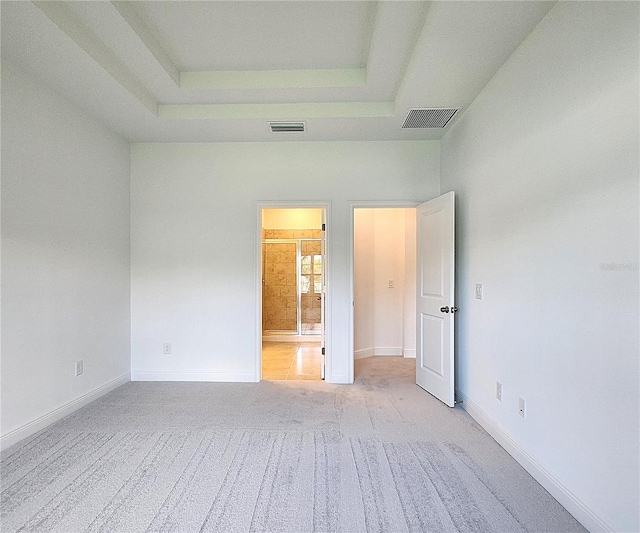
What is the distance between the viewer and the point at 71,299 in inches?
120

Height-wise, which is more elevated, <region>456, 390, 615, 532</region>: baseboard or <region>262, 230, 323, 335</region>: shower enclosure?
<region>262, 230, 323, 335</region>: shower enclosure

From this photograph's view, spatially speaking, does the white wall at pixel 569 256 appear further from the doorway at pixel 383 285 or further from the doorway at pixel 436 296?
the doorway at pixel 383 285

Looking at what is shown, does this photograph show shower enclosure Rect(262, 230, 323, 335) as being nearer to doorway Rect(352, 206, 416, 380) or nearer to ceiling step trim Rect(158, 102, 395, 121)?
doorway Rect(352, 206, 416, 380)

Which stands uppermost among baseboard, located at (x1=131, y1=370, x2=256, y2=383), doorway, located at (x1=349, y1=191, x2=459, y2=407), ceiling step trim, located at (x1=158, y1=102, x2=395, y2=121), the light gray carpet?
ceiling step trim, located at (x1=158, y1=102, x2=395, y2=121)

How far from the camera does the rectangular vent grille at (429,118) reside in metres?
3.19

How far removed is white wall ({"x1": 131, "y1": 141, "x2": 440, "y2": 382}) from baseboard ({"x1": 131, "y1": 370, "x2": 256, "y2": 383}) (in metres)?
0.01

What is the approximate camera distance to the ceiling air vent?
342 cm

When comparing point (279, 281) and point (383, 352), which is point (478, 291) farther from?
point (279, 281)

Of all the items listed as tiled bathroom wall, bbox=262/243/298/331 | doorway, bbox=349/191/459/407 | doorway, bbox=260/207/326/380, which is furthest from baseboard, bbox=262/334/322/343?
doorway, bbox=349/191/459/407

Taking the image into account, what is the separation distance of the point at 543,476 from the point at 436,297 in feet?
5.63

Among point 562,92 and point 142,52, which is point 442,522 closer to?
point 562,92

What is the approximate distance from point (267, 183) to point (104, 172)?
1643 mm

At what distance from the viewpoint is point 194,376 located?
3963 millimetres

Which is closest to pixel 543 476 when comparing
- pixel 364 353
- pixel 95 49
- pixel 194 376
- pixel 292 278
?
pixel 364 353
